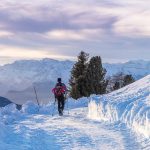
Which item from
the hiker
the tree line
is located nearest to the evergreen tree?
the tree line

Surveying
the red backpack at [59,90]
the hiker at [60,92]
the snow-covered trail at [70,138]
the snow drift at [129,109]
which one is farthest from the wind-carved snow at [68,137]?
the red backpack at [59,90]

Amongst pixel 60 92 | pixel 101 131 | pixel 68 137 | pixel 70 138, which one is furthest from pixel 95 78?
pixel 70 138

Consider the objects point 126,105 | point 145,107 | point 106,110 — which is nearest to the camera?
point 145,107

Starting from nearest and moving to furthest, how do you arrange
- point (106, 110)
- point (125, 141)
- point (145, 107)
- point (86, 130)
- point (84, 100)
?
point (125, 141) < point (145, 107) < point (86, 130) < point (106, 110) < point (84, 100)

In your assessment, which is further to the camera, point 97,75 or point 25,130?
point 97,75

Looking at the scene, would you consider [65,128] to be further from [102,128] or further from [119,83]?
[119,83]

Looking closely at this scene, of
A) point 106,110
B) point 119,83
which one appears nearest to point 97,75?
point 119,83

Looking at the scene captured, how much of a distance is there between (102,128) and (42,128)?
2.34m

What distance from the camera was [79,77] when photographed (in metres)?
69.3

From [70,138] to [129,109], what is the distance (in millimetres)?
4318

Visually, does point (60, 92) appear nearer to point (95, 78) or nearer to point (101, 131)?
point (101, 131)

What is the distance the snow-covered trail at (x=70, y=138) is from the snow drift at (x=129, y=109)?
464 mm

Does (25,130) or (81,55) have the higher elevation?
(81,55)

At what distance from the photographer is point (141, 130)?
17.2 meters
